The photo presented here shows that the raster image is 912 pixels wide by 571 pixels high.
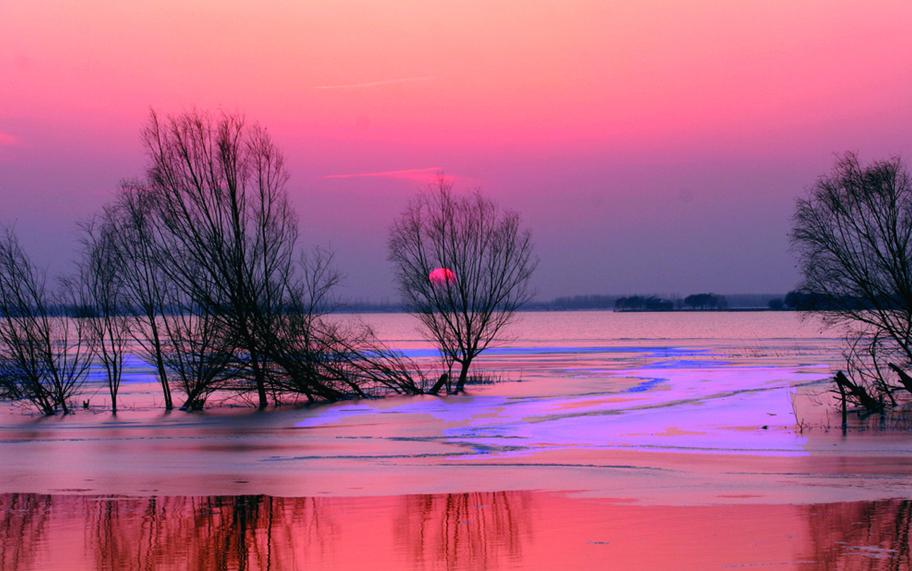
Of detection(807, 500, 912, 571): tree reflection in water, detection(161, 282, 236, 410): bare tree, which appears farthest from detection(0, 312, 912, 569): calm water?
detection(161, 282, 236, 410): bare tree

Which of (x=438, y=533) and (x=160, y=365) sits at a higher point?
(x=160, y=365)

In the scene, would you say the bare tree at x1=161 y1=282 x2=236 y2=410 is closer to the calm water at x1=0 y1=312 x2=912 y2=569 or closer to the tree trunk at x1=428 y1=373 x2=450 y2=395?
the calm water at x1=0 y1=312 x2=912 y2=569

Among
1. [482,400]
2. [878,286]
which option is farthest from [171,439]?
[878,286]

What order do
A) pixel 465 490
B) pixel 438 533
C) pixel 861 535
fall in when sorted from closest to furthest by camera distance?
pixel 861 535 < pixel 438 533 < pixel 465 490

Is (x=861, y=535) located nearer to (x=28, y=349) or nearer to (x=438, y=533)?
(x=438, y=533)

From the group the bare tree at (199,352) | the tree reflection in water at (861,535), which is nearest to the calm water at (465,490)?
the tree reflection in water at (861,535)

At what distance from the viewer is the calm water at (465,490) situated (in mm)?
10047

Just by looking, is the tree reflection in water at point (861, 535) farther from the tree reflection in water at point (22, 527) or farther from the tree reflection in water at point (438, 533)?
the tree reflection in water at point (22, 527)

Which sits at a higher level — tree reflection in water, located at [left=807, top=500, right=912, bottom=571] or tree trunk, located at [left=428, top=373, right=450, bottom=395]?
tree reflection in water, located at [left=807, top=500, right=912, bottom=571]

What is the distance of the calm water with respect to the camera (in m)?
10.0

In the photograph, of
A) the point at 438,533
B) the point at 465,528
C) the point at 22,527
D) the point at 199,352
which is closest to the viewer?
the point at 438,533

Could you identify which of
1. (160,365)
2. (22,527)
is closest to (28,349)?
(160,365)

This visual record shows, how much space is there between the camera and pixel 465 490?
13.8 metres

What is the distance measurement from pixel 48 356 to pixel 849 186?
25.4 m
